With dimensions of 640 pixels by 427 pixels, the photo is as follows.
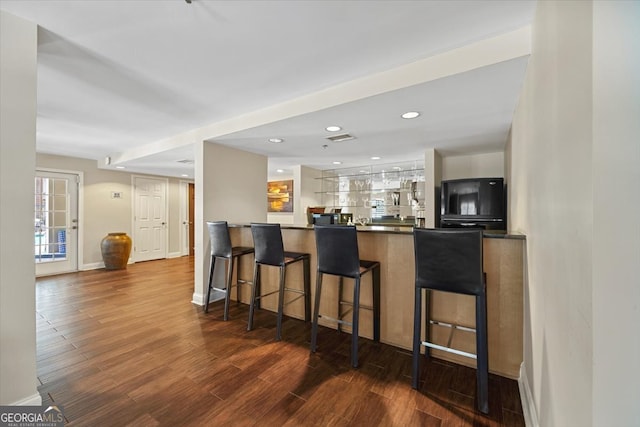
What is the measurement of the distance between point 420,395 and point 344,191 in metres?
4.50

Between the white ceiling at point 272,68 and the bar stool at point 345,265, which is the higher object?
the white ceiling at point 272,68

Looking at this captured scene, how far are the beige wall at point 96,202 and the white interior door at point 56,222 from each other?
140 millimetres

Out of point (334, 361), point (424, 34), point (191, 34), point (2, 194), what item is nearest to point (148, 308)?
point (2, 194)

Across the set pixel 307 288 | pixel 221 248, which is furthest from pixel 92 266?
pixel 307 288

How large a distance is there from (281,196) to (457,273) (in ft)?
19.4

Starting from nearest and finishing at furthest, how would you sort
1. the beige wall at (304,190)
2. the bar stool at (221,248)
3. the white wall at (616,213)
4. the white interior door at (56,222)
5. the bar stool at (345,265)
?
the white wall at (616,213), the bar stool at (345,265), the bar stool at (221,248), the white interior door at (56,222), the beige wall at (304,190)

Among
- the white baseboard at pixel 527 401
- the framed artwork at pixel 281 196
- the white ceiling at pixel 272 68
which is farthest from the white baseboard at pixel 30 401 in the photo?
the framed artwork at pixel 281 196

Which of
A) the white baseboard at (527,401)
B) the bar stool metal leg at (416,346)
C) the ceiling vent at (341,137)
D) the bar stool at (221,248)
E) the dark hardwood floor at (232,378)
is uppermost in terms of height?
the ceiling vent at (341,137)

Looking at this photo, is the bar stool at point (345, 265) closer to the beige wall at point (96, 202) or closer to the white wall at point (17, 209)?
the white wall at point (17, 209)

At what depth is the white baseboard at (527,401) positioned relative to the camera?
4.73 ft

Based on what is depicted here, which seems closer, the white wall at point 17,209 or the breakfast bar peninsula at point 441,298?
the white wall at point 17,209

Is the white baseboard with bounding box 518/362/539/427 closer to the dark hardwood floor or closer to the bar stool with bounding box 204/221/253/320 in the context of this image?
the dark hardwood floor

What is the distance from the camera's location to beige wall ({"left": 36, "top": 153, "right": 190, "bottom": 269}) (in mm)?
5531

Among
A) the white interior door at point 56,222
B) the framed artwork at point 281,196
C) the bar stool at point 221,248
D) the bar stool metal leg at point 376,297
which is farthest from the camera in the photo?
the framed artwork at point 281,196
